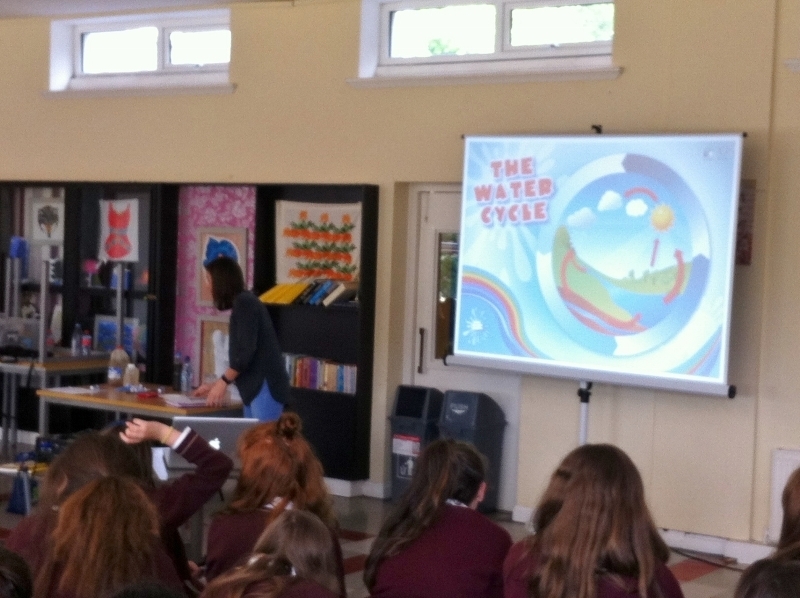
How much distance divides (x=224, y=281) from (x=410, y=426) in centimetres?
161

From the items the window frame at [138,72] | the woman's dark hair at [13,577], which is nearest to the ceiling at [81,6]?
the window frame at [138,72]

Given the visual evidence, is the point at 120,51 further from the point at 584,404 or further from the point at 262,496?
the point at 262,496

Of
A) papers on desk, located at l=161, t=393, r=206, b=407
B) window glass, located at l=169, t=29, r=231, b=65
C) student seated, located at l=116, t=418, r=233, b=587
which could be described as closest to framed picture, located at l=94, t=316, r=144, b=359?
window glass, located at l=169, t=29, r=231, b=65

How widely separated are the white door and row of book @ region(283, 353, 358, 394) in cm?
37

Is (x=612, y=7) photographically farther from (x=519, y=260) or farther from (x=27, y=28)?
(x=27, y=28)

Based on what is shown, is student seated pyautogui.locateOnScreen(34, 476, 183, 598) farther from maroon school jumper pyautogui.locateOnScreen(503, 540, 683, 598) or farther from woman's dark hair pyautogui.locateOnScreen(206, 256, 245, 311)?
woman's dark hair pyautogui.locateOnScreen(206, 256, 245, 311)

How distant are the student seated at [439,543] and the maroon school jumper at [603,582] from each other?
0.19 metres

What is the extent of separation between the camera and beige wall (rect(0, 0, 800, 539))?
580cm

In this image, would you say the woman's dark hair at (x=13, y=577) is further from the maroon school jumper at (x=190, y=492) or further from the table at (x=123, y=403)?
the table at (x=123, y=403)

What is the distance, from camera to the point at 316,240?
7375 millimetres

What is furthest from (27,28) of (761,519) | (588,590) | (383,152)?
(588,590)

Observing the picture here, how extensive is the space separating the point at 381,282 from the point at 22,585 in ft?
17.0

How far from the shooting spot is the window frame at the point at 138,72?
7793mm

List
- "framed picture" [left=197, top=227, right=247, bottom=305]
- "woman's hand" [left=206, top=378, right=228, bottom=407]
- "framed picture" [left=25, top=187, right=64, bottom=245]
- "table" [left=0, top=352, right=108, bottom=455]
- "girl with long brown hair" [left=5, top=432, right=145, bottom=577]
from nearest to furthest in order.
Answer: "girl with long brown hair" [left=5, top=432, right=145, bottom=577], "woman's hand" [left=206, top=378, right=228, bottom=407], "table" [left=0, top=352, right=108, bottom=455], "framed picture" [left=197, top=227, right=247, bottom=305], "framed picture" [left=25, top=187, right=64, bottom=245]
